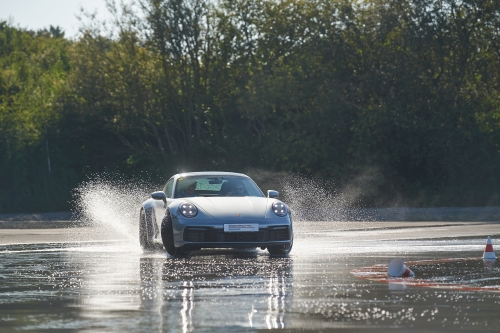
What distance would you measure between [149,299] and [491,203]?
29.1 metres

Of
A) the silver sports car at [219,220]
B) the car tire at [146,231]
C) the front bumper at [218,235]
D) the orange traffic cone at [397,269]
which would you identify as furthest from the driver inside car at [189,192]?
the orange traffic cone at [397,269]

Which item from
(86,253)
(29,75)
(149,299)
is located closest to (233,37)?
(29,75)

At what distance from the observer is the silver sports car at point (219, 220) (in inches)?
600

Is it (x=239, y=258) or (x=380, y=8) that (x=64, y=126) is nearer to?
(x=380, y=8)

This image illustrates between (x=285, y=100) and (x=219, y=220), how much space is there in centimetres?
2656

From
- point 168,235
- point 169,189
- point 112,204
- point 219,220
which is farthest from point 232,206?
point 112,204

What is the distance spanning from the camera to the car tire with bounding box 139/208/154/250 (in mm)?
17266

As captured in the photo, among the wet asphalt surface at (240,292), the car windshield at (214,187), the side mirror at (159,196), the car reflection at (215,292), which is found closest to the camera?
the wet asphalt surface at (240,292)

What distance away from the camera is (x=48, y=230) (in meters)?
26.4

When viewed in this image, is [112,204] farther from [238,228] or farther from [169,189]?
[238,228]

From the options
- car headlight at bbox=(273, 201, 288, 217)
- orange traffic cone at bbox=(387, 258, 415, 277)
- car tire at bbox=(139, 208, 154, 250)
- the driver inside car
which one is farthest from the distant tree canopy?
orange traffic cone at bbox=(387, 258, 415, 277)

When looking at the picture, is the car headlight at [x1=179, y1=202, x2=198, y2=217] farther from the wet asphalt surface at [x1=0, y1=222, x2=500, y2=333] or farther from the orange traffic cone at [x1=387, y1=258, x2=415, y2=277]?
the orange traffic cone at [x1=387, y1=258, x2=415, y2=277]

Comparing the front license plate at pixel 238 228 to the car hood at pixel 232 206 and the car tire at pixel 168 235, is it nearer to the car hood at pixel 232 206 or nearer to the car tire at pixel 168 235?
the car hood at pixel 232 206

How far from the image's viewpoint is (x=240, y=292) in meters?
10.2
